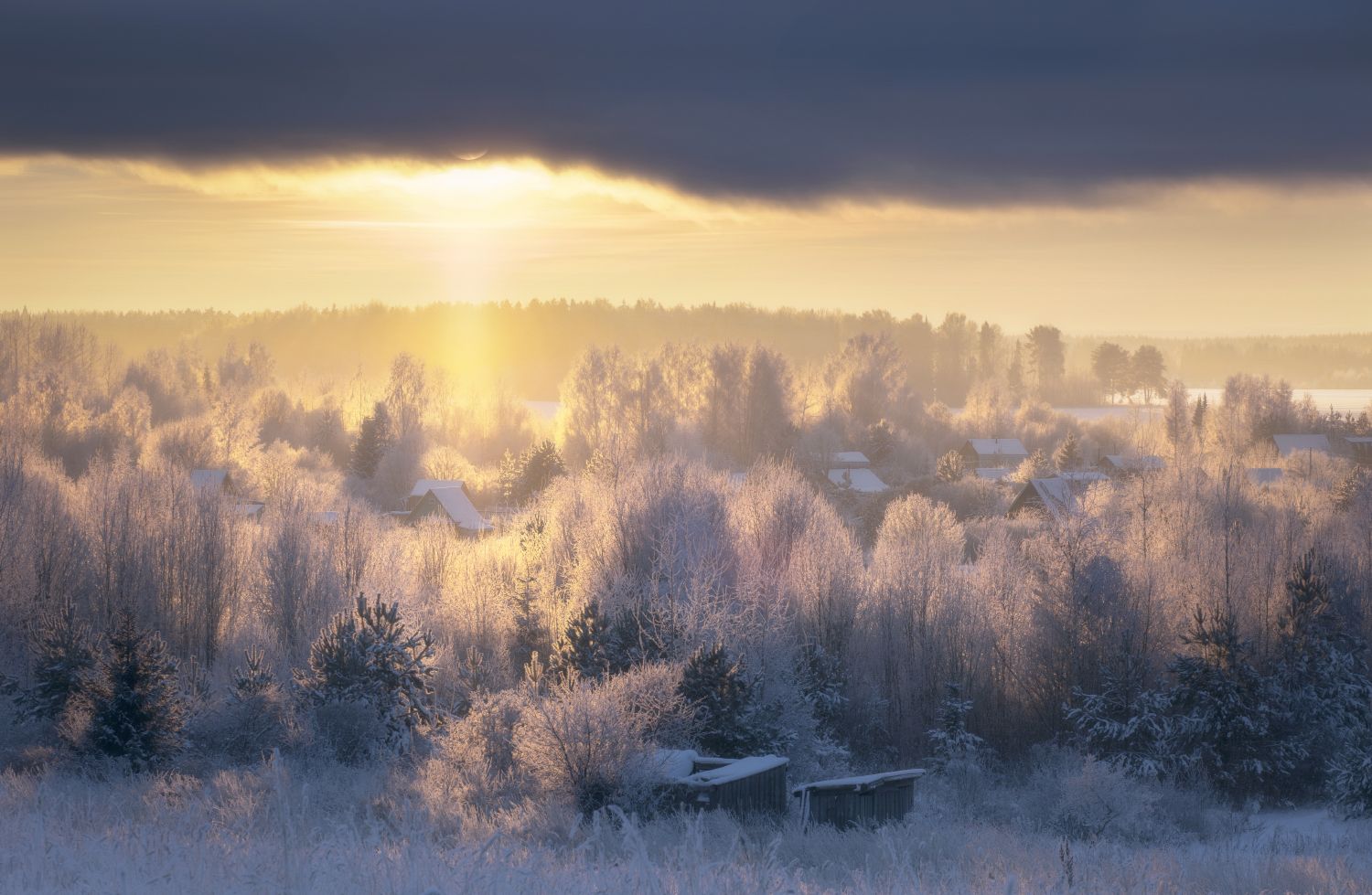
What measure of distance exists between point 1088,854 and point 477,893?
658 inches

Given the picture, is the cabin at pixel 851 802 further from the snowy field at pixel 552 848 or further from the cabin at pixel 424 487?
the cabin at pixel 424 487

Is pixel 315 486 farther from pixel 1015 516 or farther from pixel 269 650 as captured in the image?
pixel 1015 516

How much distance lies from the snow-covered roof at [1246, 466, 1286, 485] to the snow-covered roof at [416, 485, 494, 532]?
153ft

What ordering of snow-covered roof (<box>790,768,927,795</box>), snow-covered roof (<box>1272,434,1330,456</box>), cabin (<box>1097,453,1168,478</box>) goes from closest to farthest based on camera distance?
snow-covered roof (<box>790,768,927,795</box>) < cabin (<box>1097,453,1168,478</box>) < snow-covered roof (<box>1272,434,1330,456</box>)

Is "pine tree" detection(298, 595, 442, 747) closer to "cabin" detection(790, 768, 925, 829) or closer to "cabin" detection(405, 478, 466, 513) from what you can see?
"cabin" detection(790, 768, 925, 829)

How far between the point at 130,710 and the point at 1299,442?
298 ft

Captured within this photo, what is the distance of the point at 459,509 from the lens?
71.6m

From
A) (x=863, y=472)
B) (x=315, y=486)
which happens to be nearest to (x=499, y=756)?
(x=315, y=486)

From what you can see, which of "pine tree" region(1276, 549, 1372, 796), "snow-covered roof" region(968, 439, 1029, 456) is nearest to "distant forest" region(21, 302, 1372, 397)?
"snow-covered roof" region(968, 439, 1029, 456)

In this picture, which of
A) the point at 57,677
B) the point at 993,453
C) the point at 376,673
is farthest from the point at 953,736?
the point at 993,453

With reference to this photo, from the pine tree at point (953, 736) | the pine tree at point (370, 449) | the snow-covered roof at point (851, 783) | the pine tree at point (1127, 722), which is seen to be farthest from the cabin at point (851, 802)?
the pine tree at point (370, 449)

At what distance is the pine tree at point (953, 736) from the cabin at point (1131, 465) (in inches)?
1134

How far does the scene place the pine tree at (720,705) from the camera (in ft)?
96.6

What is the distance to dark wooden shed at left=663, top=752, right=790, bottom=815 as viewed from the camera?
952 inches
